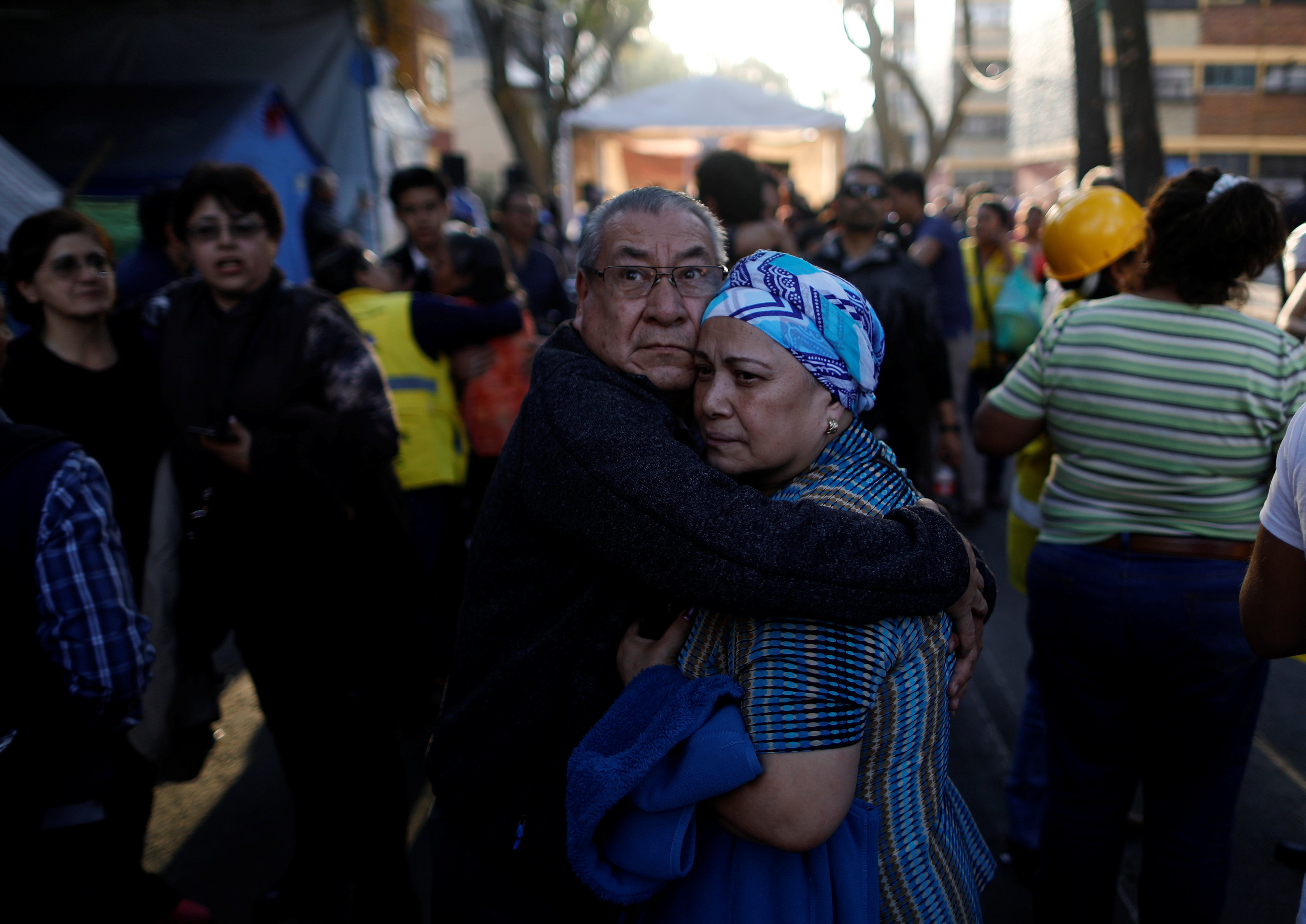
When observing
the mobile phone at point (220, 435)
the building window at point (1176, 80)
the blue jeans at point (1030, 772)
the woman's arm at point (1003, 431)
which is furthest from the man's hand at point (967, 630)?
the building window at point (1176, 80)

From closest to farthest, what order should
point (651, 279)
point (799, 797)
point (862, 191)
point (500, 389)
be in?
point (799, 797)
point (651, 279)
point (500, 389)
point (862, 191)

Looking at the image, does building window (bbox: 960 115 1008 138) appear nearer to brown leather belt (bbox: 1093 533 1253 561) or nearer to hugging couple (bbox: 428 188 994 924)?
brown leather belt (bbox: 1093 533 1253 561)

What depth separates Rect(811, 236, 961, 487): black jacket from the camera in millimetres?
4270

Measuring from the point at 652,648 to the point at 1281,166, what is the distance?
43.8m

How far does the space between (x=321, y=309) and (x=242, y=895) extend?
1.99 m

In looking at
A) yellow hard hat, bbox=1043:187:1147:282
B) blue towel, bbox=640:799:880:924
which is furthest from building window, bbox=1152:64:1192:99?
blue towel, bbox=640:799:880:924

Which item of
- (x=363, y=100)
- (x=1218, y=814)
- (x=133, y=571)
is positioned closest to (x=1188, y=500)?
(x=1218, y=814)

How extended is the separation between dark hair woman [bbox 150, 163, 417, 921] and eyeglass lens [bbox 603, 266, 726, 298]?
49.4 inches

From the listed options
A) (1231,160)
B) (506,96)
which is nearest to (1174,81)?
(1231,160)

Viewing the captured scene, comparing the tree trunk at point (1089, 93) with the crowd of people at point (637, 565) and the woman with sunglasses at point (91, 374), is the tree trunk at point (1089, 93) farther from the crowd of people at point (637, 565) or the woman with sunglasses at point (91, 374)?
the woman with sunglasses at point (91, 374)

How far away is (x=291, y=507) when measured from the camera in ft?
8.36

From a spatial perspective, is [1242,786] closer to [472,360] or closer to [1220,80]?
[472,360]

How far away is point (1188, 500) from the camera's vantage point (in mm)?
2240

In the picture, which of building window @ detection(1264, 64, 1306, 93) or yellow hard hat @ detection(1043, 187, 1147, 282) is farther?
building window @ detection(1264, 64, 1306, 93)
